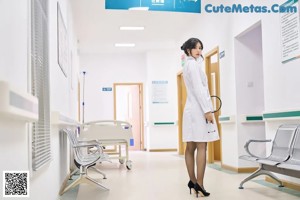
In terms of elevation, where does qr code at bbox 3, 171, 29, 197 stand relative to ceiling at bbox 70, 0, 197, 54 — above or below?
below

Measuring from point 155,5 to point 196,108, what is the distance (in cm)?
158

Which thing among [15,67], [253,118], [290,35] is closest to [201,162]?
[290,35]

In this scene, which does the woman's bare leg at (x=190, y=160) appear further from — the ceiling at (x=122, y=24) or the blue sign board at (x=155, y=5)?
the ceiling at (x=122, y=24)

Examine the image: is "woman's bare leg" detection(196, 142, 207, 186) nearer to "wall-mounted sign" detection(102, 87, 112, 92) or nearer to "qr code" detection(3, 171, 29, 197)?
"qr code" detection(3, 171, 29, 197)

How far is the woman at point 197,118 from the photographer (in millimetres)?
3807

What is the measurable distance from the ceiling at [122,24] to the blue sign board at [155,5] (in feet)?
8.68

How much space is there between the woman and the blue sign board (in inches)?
35.2

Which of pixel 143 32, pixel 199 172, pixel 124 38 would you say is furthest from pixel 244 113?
pixel 124 38

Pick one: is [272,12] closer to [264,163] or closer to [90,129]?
[264,163]

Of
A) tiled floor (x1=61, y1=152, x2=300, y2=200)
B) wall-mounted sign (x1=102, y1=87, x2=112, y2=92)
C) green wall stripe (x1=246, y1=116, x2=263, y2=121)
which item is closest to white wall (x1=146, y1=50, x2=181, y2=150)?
wall-mounted sign (x1=102, y1=87, x2=112, y2=92)

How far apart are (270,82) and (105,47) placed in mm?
7501

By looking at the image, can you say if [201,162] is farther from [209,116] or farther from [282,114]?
[282,114]

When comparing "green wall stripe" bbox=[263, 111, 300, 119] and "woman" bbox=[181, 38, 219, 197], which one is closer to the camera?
"woman" bbox=[181, 38, 219, 197]

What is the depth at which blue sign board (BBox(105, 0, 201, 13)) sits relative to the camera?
15.0ft
